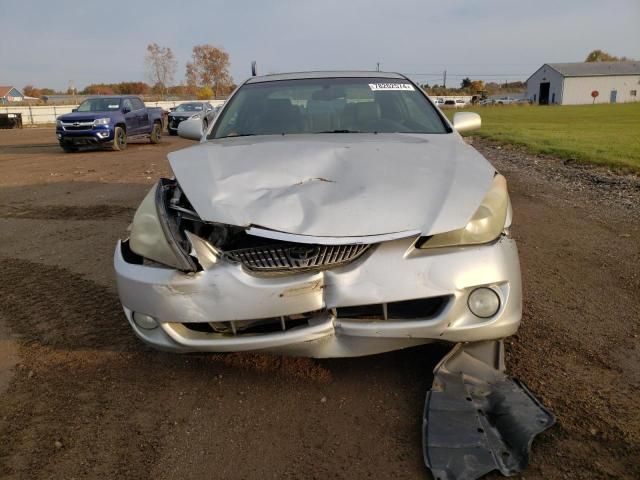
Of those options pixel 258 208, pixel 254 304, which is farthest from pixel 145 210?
pixel 254 304

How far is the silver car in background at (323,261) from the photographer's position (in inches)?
87.6

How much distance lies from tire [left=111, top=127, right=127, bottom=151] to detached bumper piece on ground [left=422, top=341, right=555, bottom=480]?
614 inches

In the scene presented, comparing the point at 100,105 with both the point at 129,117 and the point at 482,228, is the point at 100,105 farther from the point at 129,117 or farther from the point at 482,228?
the point at 482,228

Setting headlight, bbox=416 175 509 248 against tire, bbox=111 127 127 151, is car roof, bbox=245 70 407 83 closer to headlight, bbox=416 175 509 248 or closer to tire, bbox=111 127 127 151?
headlight, bbox=416 175 509 248

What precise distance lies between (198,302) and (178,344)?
0.27 m

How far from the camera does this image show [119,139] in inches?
647

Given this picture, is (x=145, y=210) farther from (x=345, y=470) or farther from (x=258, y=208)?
(x=345, y=470)

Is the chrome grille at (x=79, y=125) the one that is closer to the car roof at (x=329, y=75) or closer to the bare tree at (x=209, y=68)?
the car roof at (x=329, y=75)

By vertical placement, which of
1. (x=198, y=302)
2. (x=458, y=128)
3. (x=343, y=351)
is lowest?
(x=343, y=351)

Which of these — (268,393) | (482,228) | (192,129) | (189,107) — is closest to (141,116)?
(189,107)

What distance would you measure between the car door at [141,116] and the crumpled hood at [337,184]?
15.6 metres

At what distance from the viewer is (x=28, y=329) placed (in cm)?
340

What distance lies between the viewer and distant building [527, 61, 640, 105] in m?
79.9

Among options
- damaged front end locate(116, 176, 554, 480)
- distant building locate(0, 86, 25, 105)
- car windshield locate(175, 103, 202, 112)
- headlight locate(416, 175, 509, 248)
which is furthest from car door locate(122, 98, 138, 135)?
distant building locate(0, 86, 25, 105)
